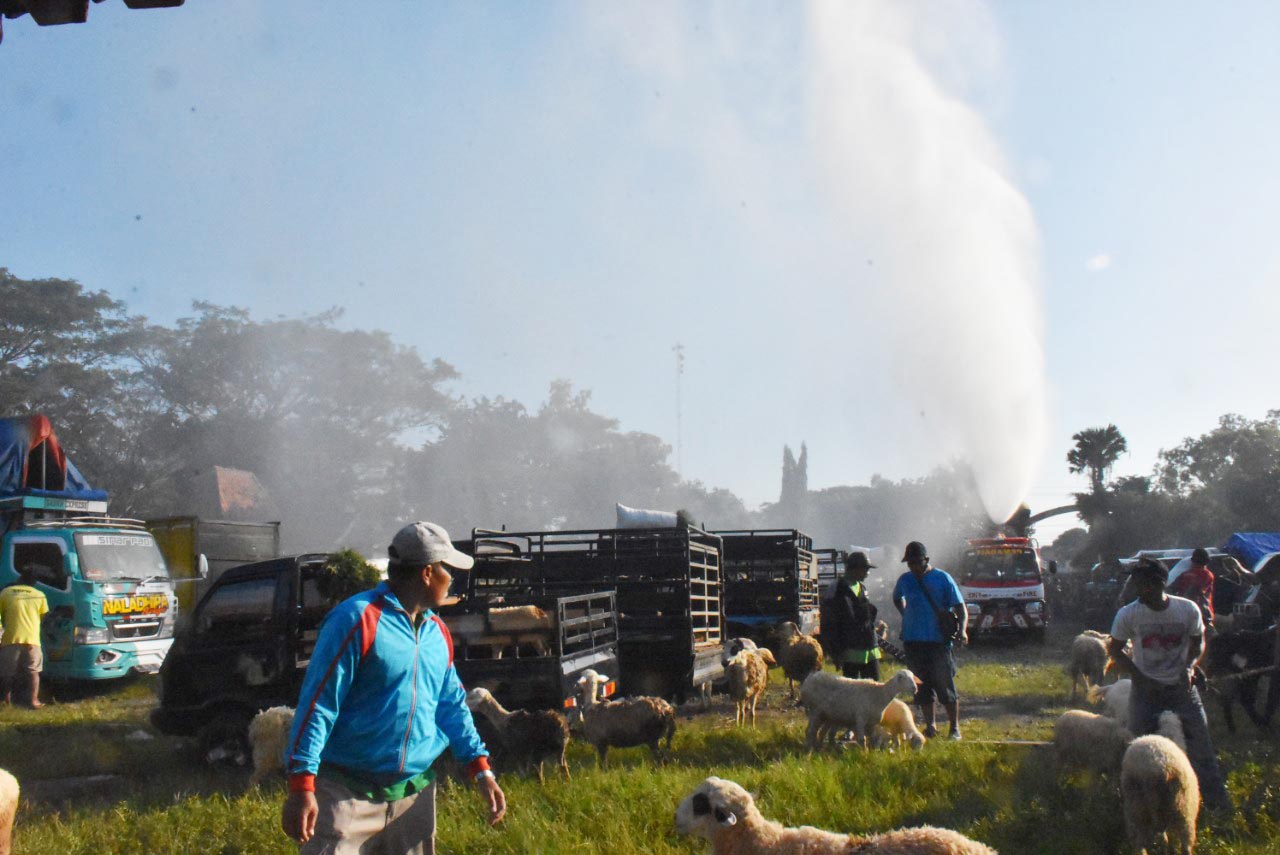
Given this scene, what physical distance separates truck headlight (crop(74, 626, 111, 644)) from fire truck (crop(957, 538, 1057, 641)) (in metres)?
16.4

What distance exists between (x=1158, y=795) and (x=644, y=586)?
22.7ft

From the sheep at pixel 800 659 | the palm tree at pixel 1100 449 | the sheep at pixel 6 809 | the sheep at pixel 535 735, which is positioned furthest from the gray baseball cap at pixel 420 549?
the palm tree at pixel 1100 449

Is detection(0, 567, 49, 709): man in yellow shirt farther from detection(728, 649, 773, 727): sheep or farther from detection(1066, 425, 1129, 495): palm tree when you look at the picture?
detection(1066, 425, 1129, 495): palm tree

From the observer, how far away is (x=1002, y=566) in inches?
871

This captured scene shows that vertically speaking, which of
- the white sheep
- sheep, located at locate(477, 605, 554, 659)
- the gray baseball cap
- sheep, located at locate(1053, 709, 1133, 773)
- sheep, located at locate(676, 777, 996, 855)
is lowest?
the white sheep

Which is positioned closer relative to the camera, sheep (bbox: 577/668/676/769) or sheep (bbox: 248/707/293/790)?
sheep (bbox: 248/707/293/790)

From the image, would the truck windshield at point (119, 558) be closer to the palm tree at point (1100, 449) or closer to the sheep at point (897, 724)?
the sheep at point (897, 724)

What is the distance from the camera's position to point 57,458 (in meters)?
18.6

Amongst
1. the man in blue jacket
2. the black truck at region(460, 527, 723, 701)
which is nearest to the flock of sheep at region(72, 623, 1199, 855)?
the black truck at region(460, 527, 723, 701)

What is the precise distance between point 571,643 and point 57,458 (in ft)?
45.3

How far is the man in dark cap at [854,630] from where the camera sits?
10.0m

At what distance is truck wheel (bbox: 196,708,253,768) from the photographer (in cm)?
945

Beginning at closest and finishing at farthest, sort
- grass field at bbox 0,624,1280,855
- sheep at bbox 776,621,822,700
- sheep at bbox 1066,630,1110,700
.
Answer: grass field at bbox 0,624,1280,855
sheep at bbox 1066,630,1110,700
sheep at bbox 776,621,822,700

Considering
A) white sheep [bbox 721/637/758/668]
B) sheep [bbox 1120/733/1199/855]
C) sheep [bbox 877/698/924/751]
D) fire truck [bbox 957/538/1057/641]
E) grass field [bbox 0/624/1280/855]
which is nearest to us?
sheep [bbox 1120/733/1199/855]
